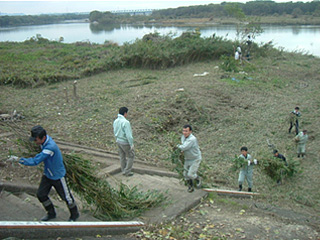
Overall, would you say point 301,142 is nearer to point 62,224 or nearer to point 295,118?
point 295,118

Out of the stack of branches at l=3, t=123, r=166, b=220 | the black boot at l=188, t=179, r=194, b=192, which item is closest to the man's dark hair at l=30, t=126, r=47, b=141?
the stack of branches at l=3, t=123, r=166, b=220

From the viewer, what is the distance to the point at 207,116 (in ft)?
39.5

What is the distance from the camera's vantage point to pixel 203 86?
48.2 feet

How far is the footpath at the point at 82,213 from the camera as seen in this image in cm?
383

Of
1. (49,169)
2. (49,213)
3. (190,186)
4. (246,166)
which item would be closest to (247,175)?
(246,166)

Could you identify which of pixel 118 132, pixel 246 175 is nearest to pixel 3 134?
pixel 118 132

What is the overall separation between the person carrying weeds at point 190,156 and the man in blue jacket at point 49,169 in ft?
7.36

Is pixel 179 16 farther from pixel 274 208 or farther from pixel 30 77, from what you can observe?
pixel 274 208

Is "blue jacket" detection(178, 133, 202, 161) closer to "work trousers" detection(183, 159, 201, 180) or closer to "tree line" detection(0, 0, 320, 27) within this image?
"work trousers" detection(183, 159, 201, 180)

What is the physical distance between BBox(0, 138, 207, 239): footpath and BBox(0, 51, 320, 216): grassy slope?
1211 mm

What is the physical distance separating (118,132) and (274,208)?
352 centimetres

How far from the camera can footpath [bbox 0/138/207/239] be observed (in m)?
3.83

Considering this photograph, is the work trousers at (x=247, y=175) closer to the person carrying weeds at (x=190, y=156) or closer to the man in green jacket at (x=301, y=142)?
the person carrying weeds at (x=190, y=156)

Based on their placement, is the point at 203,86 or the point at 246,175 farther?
the point at 203,86
